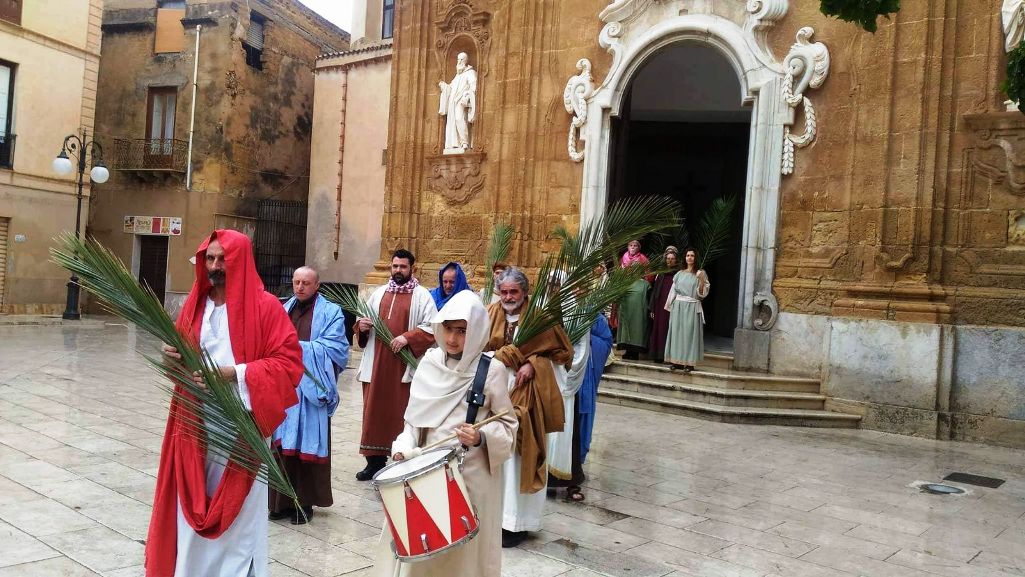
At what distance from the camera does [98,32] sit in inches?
862

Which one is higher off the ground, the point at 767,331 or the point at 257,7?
the point at 257,7

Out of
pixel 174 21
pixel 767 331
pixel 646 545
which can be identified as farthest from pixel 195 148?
pixel 646 545

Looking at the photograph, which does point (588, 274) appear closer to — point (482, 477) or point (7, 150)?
point (482, 477)

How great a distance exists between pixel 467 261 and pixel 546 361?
889cm

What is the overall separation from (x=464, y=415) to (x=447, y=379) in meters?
0.17

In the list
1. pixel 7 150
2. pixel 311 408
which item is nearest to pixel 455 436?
pixel 311 408

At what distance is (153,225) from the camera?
2277cm

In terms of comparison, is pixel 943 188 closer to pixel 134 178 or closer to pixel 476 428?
pixel 476 428

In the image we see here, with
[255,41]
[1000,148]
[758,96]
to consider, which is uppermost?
[255,41]

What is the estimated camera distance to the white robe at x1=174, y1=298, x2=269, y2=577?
134 inches

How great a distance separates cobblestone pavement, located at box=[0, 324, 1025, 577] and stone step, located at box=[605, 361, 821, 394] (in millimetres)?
921

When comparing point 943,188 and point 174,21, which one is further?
point 174,21

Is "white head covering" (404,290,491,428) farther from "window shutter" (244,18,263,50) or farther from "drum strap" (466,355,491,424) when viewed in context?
"window shutter" (244,18,263,50)

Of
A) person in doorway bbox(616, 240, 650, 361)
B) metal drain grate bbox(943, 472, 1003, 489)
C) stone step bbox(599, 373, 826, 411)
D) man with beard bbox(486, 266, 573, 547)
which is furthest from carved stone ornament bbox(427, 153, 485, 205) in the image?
man with beard bbox(486, 266, 573, 547)
